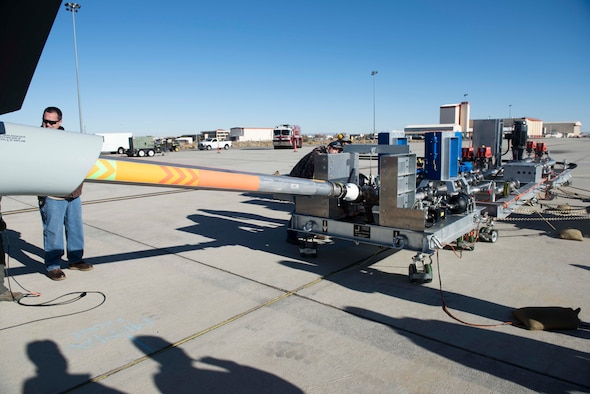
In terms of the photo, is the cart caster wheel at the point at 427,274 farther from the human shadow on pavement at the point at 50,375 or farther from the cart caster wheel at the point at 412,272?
the human shadow on pavement at the point at 50,375

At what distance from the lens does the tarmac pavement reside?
9.75 feet

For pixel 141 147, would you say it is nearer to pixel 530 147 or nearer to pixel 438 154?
pixel 530 147

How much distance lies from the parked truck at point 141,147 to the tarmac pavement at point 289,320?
31593 millimetres

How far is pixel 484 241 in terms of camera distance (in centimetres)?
659

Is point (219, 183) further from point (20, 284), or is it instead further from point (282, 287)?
point (20, 284)

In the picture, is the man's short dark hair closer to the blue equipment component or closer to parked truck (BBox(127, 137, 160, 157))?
the blue equipment component

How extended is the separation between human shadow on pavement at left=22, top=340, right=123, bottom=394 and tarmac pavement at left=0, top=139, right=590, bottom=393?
0.01 meters

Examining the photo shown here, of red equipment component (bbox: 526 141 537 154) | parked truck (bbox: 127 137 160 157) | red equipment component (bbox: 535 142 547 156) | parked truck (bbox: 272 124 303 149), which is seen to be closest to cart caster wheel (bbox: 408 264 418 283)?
red equipment component (bbox: 535 142 547 156)

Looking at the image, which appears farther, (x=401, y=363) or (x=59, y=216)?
(x=59, y=216)

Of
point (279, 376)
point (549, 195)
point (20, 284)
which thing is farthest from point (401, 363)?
point (549, 195)

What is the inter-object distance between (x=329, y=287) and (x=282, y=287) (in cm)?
55

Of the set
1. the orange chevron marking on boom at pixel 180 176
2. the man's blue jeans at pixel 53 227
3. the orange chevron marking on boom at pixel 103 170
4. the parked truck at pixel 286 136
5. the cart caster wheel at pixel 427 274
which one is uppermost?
the parked truck at pixel 286 136

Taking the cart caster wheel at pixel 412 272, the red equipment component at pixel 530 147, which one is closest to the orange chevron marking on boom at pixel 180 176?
the cart caster wheel at pixel 412 272

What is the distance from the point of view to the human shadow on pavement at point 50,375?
289cm
